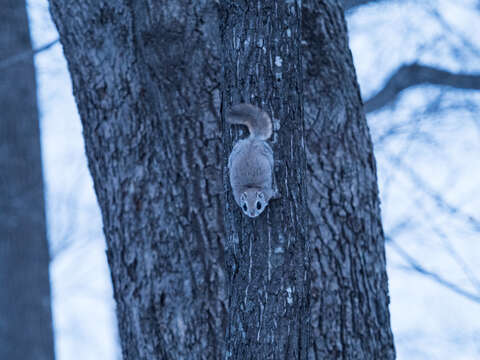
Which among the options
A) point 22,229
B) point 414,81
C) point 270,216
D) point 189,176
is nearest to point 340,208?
point 189,176

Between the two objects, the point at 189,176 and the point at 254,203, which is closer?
the point at 254,203

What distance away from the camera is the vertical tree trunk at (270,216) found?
1726 mm

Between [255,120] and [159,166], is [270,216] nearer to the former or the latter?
[255,120]

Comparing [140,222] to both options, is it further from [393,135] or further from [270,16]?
[393,135]

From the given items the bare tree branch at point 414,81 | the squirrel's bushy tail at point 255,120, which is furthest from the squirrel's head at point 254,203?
the bare tree branch at point 414,81

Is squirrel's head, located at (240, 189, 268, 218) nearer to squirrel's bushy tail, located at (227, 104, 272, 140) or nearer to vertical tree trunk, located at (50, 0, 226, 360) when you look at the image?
squirrel's bushy tail, located at (227, 104, 272, 140)

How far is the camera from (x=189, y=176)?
2.47 meters

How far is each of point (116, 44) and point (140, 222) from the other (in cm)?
81

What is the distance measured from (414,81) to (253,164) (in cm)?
350

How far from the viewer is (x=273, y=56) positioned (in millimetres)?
1863

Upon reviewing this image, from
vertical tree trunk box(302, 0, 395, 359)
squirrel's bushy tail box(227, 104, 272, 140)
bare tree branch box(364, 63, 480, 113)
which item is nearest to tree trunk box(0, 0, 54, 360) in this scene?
bare tree branch box(364, 63, 480, 113)

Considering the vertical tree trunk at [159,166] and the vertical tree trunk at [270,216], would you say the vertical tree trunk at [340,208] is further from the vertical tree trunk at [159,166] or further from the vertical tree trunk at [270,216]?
the vertical tree trunk at [270,216]

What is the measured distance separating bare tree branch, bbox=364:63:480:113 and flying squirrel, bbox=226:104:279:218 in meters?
3.42

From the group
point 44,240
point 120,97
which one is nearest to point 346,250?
point 120,97
